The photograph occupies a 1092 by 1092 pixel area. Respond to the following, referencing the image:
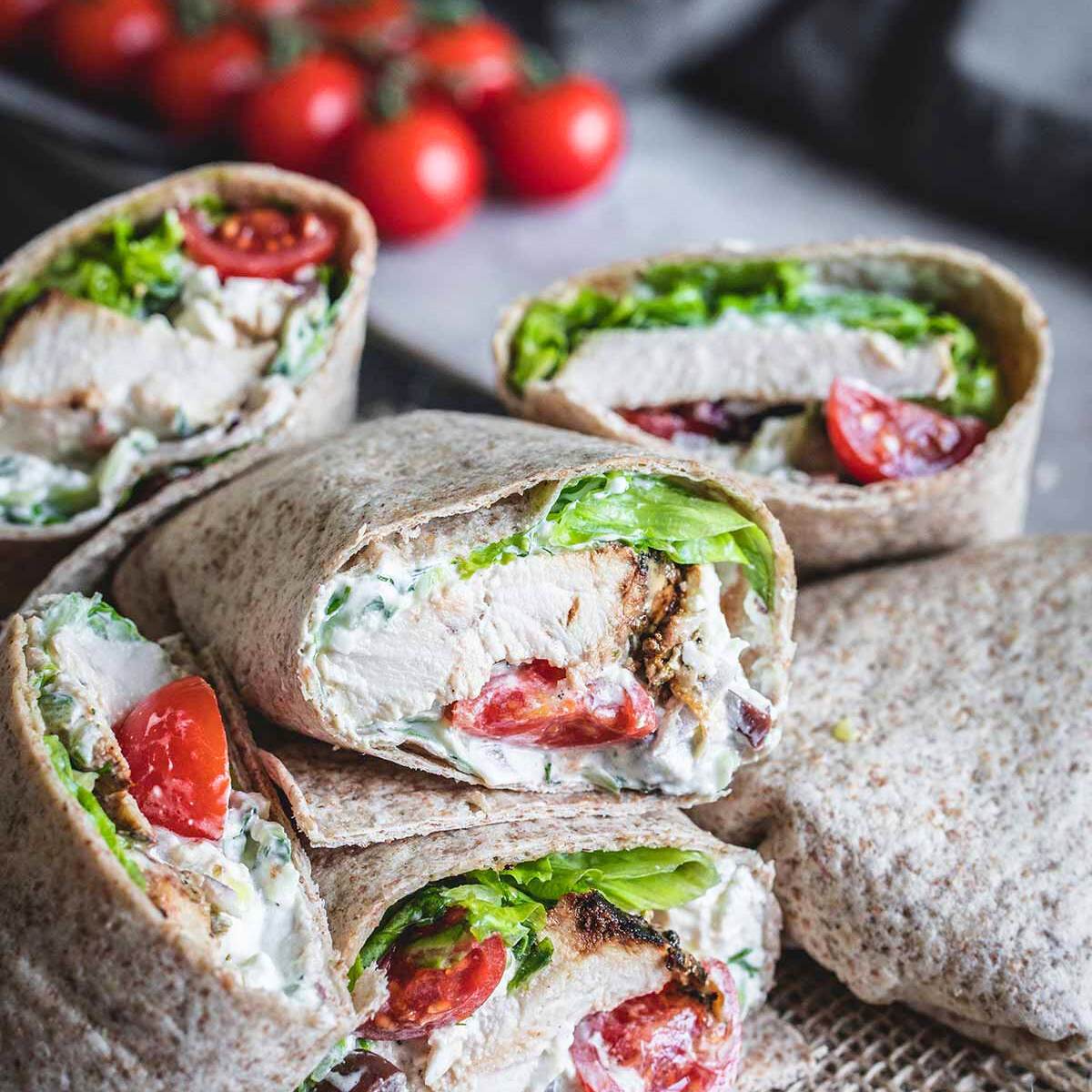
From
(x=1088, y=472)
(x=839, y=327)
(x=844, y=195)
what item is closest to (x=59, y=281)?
(x=839, y=327)

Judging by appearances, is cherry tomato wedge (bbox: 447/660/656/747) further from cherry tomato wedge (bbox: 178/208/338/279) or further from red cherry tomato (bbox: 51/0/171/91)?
red cherry tomato (bbox: 51/0/171/91)

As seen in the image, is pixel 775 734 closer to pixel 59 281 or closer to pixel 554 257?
pixel 59 281

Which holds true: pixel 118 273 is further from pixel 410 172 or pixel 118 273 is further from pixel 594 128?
pixel 594 128

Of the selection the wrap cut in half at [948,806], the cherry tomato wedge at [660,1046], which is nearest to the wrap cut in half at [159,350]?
the wrap cut in half at [948,806]

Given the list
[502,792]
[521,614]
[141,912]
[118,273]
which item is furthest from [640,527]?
[118,273]

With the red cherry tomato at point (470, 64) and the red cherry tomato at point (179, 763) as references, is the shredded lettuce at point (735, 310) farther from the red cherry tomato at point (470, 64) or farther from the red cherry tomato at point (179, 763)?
the red cherry tomato at point (470, 64)

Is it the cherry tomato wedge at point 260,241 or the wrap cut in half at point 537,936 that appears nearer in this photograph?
the wrap cut in half at point 537,936
